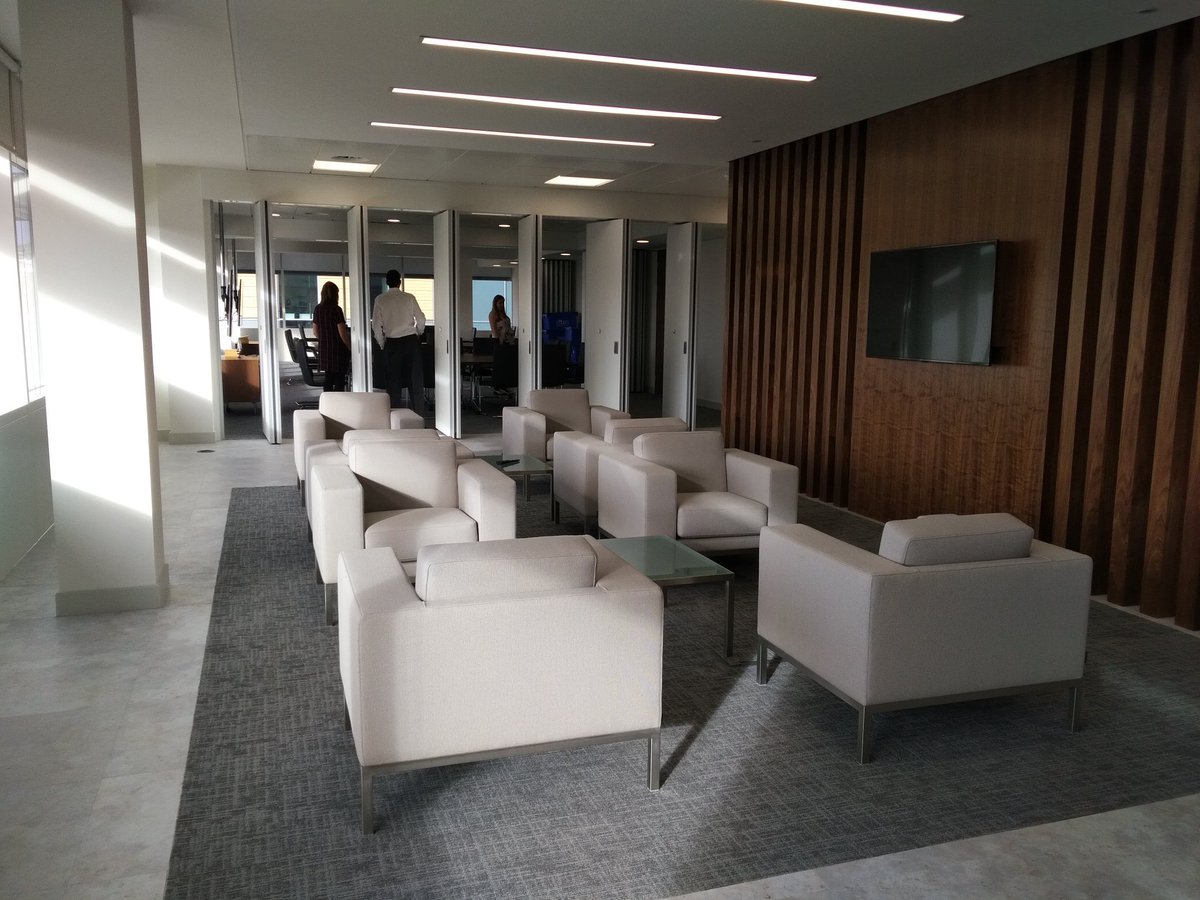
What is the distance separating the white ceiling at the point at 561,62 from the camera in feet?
14.1

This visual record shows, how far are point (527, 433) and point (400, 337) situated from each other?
10.9 feet

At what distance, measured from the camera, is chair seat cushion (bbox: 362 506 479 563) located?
14.6ft

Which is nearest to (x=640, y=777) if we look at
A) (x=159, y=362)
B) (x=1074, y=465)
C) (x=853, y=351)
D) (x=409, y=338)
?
(x=1074, y=465)

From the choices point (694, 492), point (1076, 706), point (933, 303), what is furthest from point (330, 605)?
point (933, 303)

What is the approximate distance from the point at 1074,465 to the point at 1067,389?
1.35 ft

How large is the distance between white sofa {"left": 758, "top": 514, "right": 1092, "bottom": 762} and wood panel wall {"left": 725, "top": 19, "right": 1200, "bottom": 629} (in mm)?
1706

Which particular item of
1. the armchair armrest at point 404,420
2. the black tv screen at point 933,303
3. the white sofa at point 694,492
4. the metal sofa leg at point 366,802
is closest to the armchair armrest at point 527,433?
the armchair armrest at point 404,420

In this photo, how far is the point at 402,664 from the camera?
260 centimetres

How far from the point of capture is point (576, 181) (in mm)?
10266

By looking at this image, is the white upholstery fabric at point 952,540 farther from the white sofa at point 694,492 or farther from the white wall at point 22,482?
the white wall at point 22,482

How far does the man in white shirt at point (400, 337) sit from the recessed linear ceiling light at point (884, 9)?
21.4 ft

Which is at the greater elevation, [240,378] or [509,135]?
[509,135]

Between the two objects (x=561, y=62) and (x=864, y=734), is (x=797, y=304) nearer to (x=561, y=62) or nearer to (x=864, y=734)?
(x=561, y=62)

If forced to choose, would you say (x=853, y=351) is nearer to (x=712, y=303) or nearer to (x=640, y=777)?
(x=640, y=777)
